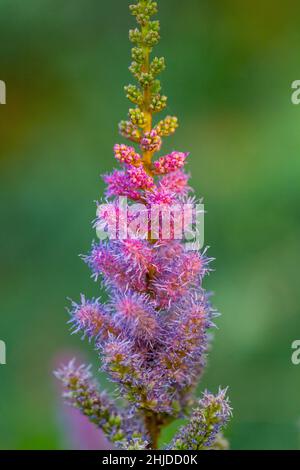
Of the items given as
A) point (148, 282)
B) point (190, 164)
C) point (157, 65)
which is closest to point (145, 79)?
point (157, 65)

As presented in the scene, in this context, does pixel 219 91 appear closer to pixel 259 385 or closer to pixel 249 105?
pixel 249 105

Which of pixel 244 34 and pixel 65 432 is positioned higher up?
pixel 244 34

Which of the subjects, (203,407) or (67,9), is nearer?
(203,407)

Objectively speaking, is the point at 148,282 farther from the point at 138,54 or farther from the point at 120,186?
the point at 138,54

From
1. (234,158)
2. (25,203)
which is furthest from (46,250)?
(234,158)

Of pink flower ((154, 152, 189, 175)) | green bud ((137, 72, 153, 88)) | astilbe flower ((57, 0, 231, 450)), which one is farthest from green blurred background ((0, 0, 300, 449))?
green bud ((137, 72, 153, 88))
